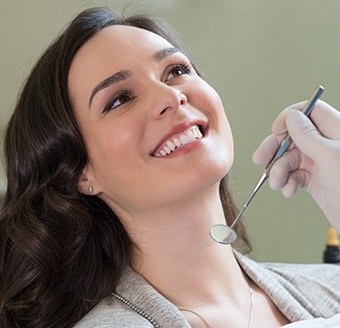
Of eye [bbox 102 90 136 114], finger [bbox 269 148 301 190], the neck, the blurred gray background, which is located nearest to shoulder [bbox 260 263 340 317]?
the neck

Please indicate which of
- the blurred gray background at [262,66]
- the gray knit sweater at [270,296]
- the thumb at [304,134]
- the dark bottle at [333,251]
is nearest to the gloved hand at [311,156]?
the thumb at [304,134]

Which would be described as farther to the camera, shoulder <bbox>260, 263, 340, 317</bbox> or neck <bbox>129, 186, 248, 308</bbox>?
shoulder <bbox>260, 263, 340, 317</bbox>

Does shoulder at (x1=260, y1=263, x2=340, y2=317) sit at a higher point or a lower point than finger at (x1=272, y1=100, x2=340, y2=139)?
lower

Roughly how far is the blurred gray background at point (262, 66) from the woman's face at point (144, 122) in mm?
823

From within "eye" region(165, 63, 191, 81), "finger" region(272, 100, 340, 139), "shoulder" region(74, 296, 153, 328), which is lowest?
"shoulder" region(74, 296, 153, 328)

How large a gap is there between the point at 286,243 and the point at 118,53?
4.51 feet

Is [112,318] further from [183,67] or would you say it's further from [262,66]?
[262,66]

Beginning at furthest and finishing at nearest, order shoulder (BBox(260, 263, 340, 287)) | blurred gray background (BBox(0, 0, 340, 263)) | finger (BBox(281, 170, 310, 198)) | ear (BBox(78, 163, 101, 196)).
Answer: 1. blurred gray background (BBox(0, 0, 340, 263))
2. shoulder (BBox(260, 263, 340, 287))
3. ear (BBox(78, 163, 101, 196))
4. finger (BBox(281, 170, 310, 198))

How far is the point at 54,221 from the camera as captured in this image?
1380mm

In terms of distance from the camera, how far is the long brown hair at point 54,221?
132cm

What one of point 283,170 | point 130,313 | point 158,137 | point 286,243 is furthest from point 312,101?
point 286,243

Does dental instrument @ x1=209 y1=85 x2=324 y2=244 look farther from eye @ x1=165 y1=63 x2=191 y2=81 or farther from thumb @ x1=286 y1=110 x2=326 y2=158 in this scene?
eye @ x1=165 y1=63 x2=191 y2=81

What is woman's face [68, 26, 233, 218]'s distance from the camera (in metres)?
1.24

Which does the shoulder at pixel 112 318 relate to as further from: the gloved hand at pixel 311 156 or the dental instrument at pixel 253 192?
the gloved hand at pixel 311 156
